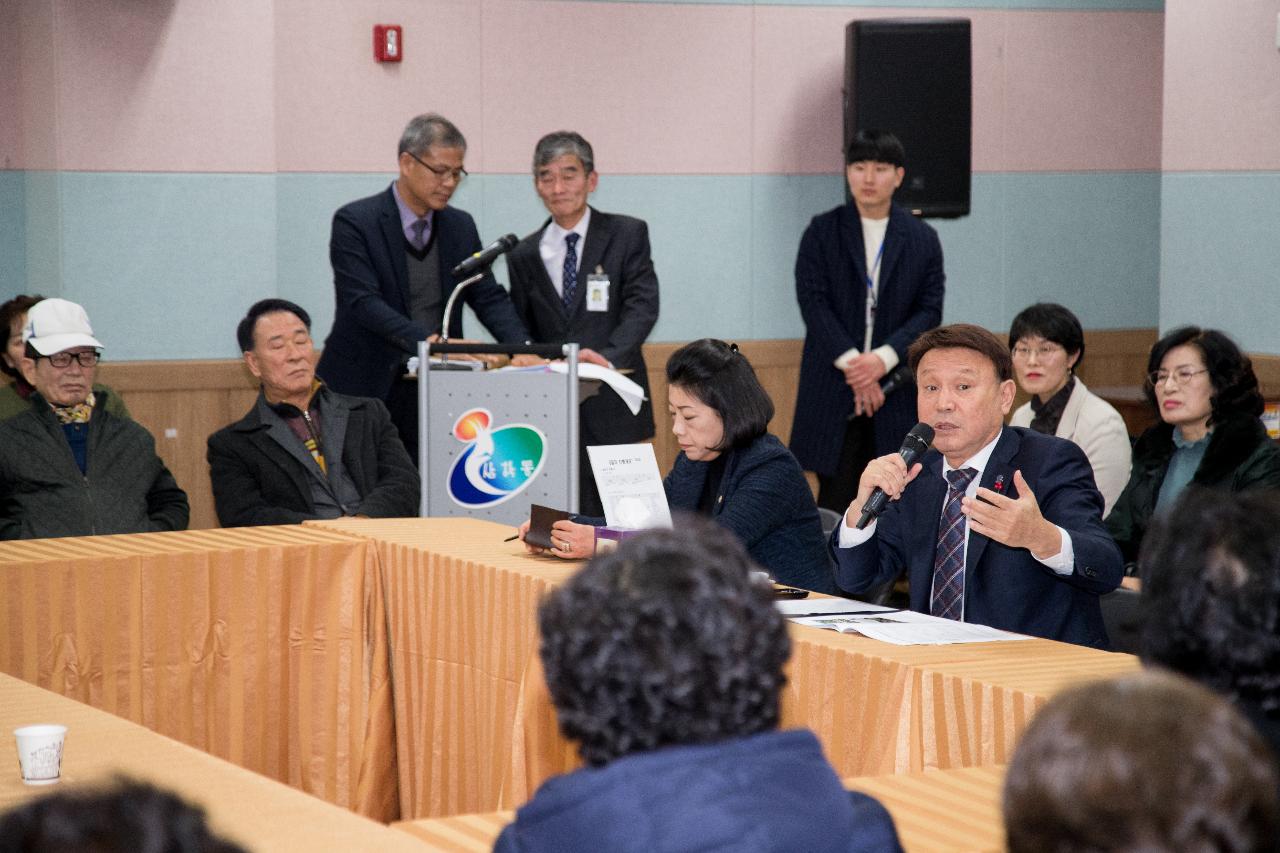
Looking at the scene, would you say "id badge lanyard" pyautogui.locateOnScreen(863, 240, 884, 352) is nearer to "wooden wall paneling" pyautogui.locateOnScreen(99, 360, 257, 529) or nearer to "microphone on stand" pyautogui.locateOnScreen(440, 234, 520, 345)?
"microphone on stand" pyautogui.locateOnScreen(440, 234, 520, 345)

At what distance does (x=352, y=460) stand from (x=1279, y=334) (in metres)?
3.22

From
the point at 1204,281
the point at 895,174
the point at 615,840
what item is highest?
the point at 895,174

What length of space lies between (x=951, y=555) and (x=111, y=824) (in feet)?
8.24

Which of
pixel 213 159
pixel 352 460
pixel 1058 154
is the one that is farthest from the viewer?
pixel 1058 154

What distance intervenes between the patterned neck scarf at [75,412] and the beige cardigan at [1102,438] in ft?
8.53

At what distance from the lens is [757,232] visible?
7.53 meters

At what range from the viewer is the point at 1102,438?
495 centimetres

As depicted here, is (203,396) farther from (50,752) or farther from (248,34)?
(50,752)

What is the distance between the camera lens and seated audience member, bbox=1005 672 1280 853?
0.96 meters

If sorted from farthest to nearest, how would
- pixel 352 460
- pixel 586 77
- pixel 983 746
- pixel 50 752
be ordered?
pixel 586 77, pixel 352 460, pixel 983 746, pixel 50 752

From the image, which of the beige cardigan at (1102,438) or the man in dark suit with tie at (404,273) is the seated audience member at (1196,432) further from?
the man in dark suit with tie at (404,273)

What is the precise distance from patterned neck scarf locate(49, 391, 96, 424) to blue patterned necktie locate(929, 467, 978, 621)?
2.39 meters

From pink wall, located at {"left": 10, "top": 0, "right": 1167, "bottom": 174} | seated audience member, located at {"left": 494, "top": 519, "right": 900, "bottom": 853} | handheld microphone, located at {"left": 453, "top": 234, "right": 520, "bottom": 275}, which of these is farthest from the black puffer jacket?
seated audience member, located at {"left": 494, "top": 519, "right": 900, "bottom": 853}

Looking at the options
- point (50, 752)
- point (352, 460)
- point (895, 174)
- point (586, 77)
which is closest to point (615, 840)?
point (50, 752)
